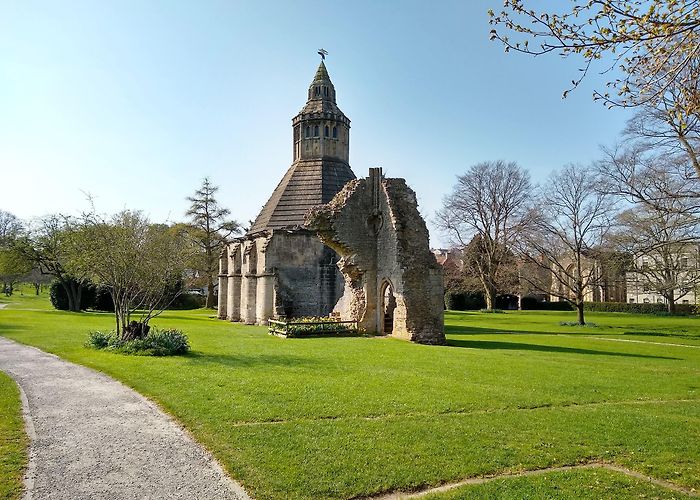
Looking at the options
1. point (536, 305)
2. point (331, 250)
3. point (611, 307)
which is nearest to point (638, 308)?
point (611, 307)

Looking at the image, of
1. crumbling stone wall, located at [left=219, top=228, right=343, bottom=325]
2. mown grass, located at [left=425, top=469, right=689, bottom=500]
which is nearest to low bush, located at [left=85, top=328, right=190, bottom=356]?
mown grass, located at [left=425, top=469, right=689, bottom=500]

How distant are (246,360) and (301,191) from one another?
2081 centimetres

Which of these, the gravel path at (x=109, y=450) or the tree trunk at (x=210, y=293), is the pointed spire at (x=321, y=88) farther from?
the gravel path at (x=109, y=450)

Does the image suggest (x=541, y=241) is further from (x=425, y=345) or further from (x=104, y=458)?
(x=104, y=458)

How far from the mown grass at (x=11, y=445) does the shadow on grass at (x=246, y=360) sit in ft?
15.0

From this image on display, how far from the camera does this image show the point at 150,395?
31.2 feet

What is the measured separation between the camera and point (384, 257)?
2305cm

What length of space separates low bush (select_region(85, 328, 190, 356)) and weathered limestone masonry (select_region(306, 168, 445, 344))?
8981 mm

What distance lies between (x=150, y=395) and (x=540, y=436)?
6.48 meters

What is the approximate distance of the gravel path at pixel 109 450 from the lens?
5406mm

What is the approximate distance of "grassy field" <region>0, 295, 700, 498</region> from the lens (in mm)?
5859

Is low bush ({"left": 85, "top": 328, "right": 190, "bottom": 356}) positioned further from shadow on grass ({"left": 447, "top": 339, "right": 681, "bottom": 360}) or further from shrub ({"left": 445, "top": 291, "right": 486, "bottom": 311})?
shrub ({"left": 445, "top": 291, "right": 486, "bottom": 311})

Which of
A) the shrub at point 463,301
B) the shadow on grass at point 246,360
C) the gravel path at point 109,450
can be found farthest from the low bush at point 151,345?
the shrub at point 463,301

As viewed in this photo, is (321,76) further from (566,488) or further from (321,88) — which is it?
(566,488)
